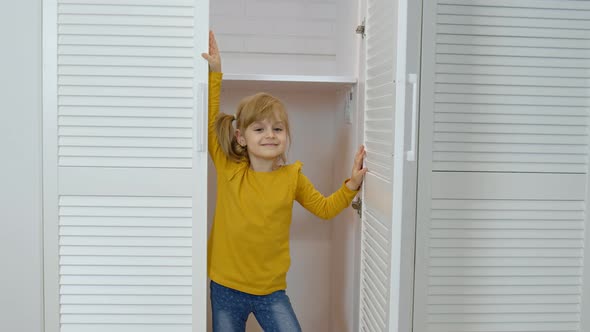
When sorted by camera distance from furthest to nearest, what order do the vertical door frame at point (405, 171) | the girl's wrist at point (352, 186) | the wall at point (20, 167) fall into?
the girl's wrist at point (352, 186) → the wall at point (20, 167) → the vertical door frame at point (405, 171)

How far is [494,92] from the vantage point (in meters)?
1.23

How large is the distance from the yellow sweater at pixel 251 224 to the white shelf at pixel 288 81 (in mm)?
245

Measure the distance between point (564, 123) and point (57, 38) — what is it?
1.26 metres

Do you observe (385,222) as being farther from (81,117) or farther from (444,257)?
(81,117)

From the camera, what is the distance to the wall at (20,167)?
172cm

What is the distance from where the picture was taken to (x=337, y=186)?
7.93 ft

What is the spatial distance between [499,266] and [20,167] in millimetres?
1227

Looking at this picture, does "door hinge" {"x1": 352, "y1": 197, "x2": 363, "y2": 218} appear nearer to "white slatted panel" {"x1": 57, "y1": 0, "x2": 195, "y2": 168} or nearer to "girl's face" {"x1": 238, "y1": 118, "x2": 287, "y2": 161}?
"girl's face" {"x1": 238, "y1": 118, "x2": 287, "y2": 161}

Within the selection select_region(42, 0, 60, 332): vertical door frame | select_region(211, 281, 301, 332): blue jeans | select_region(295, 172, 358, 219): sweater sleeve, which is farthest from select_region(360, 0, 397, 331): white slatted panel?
select_region(42, 0, 60, 332): vertical door frame

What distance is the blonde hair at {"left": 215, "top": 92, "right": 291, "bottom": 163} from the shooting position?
1943mm

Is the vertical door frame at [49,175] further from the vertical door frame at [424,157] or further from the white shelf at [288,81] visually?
the vertical door frame at [424,157]

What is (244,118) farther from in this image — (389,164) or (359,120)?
(389,164)

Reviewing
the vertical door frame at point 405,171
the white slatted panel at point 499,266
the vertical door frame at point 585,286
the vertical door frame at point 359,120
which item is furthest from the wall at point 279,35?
the vertical door frame at point 585,286

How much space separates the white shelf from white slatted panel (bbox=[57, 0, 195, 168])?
13.0 inches
